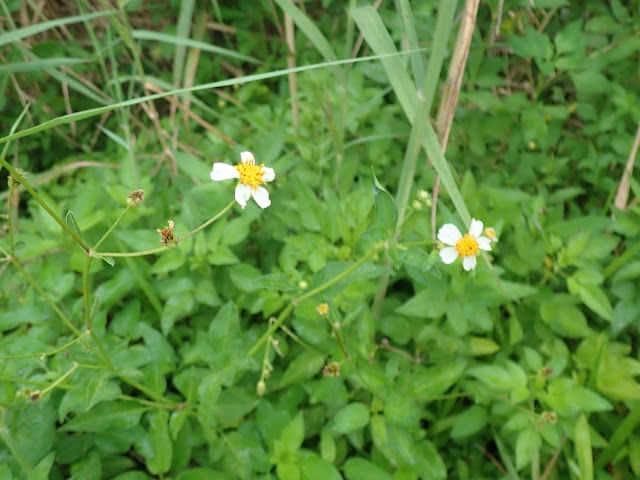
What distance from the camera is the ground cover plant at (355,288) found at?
1143 mm

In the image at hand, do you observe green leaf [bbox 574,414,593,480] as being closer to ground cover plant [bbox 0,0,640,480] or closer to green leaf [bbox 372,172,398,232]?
ground cover plant [bbox 0,0,640,480]

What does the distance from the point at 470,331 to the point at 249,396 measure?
67cm

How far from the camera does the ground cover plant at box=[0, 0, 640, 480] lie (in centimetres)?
114

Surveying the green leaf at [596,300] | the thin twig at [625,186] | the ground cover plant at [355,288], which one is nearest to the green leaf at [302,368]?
the ground cover plant at [355,288]

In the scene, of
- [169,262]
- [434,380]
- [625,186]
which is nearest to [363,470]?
[434,380]

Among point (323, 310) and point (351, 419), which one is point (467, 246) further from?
point (351, 419)

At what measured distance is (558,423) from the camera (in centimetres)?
137

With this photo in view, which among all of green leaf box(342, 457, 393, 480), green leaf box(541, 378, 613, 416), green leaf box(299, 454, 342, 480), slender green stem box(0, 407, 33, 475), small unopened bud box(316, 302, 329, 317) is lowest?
green leaf box(342, 457, 393, 480)

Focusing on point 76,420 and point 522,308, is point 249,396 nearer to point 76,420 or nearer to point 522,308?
point 76,420

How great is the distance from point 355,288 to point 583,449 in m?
0.69

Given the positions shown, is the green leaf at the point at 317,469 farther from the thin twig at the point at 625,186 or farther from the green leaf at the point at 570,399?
the thin twig at the point at 625,186

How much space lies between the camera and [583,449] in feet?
4.31

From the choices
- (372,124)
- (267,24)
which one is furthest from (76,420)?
(267,24)

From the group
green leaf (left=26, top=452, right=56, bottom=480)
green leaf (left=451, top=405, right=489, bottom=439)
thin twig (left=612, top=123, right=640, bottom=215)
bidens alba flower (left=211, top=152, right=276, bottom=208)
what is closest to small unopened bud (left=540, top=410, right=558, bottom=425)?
green leaf (left=451, top=405, right=489, bottom=439)
